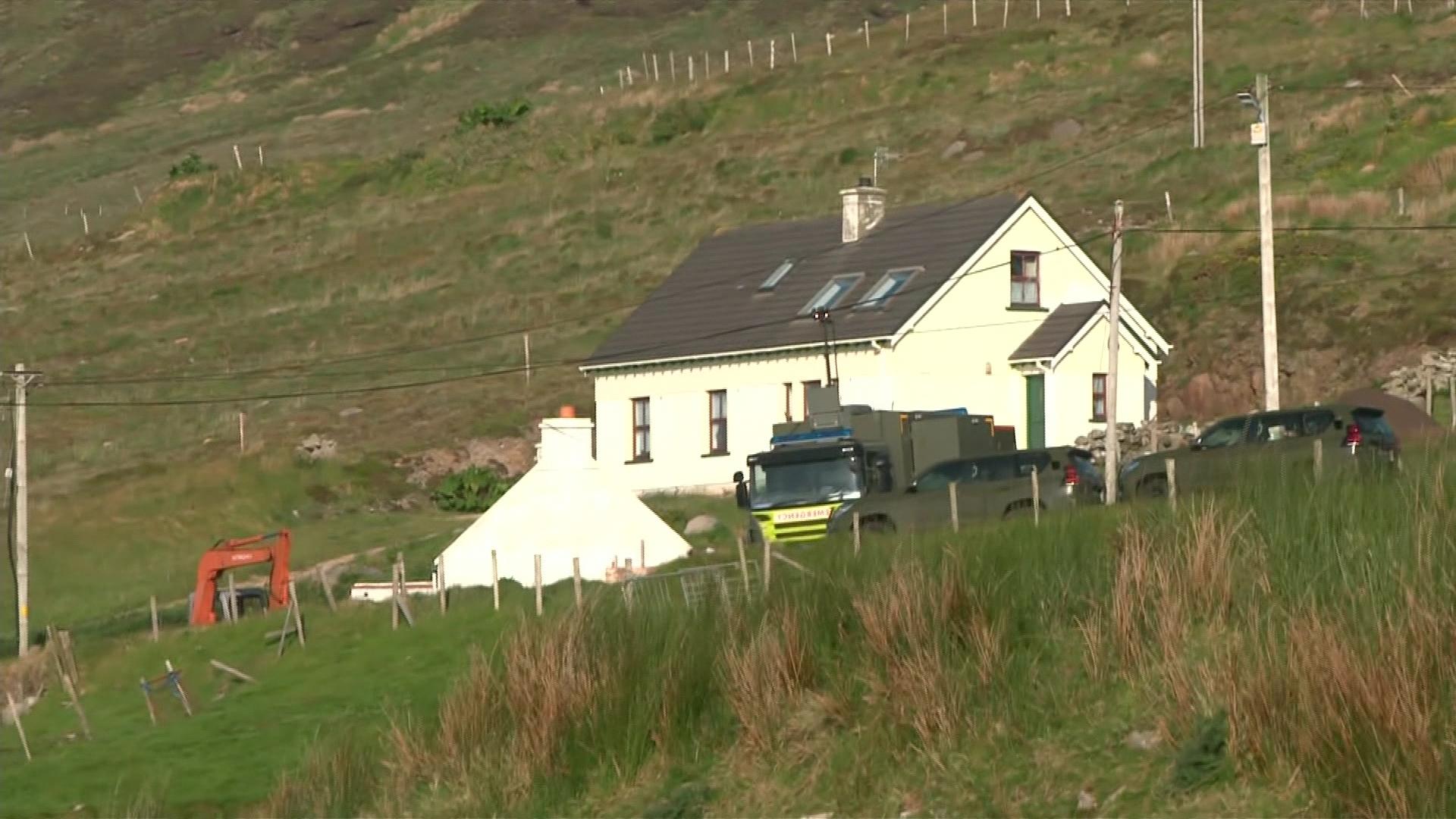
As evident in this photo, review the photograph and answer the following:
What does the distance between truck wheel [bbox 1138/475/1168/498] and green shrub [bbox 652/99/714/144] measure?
72.3 metres

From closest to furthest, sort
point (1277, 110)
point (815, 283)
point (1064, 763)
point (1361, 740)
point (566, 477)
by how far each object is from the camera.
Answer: point (1361, 740), point (1064, 763), point (566, 477), point (815, 283), point (1277, 110)

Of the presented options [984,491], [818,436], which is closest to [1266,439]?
[984,491]

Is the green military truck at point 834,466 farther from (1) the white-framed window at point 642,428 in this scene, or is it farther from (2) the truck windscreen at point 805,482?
(1) the white-framed window at point 642,428

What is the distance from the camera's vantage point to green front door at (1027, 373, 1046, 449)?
180 feet

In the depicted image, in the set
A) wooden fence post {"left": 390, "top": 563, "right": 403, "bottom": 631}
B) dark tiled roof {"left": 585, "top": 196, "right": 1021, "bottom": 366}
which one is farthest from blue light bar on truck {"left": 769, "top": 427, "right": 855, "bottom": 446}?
dark tiled roof {"left": 585, "top": 196, "right": 1021, "bottom": 366}

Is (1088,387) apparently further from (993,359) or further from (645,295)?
(645,295)

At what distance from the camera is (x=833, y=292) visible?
57.2 m

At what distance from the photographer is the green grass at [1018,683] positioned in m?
18.6

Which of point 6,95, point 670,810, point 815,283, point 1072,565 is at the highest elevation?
point 6,95

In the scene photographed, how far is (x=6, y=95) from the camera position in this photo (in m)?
179

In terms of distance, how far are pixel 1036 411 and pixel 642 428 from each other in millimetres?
10418

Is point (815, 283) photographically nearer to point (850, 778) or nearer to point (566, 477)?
point (566, 477)

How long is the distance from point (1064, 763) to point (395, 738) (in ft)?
25.5

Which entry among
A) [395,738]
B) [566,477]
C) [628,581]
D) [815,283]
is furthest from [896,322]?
[395,738]
